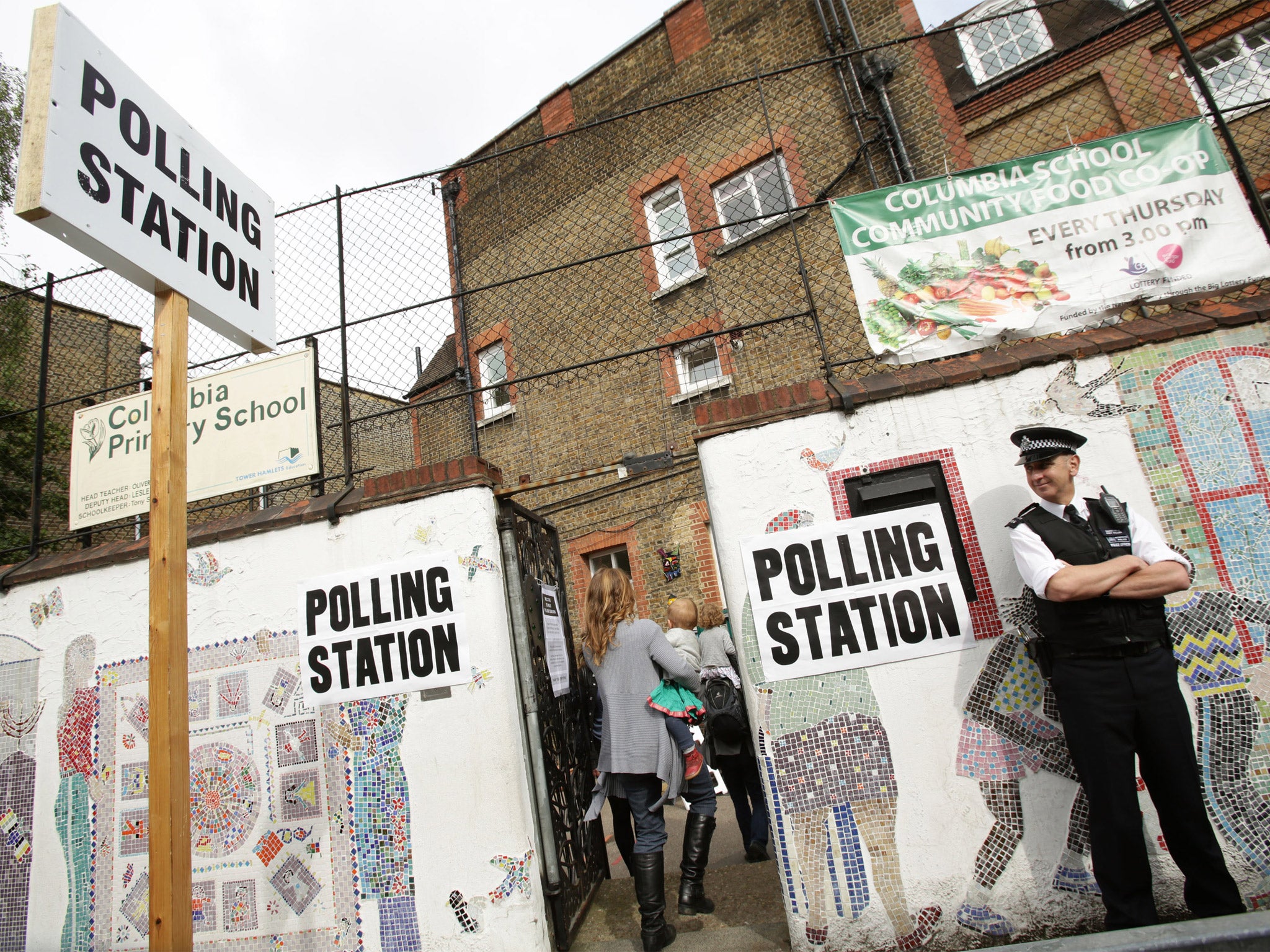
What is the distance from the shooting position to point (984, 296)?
12.9 ft

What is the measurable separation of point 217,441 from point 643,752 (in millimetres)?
3529

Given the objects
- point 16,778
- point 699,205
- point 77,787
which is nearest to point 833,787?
point 77,787

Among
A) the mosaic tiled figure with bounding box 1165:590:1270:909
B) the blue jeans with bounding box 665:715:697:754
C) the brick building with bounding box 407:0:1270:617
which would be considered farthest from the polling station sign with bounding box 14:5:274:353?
the brick building with bounding box 407:0:1270:617

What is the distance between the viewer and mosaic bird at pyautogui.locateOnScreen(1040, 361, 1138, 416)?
A: 11.3 feet

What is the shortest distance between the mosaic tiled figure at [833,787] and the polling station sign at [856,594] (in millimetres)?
106

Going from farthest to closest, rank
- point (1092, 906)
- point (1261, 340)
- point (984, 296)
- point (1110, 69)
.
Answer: point (1110, 69) → point (984, 296) → point (1261, 340) → point (1092, 906)

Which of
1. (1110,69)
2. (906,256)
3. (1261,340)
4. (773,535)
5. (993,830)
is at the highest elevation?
(1110,69)

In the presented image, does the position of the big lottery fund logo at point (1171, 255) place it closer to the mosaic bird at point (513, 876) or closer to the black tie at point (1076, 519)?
the black tie at point (1076, 519)

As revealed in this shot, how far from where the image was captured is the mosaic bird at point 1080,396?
3.45 metres

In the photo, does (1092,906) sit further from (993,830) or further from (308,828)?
(308,828)

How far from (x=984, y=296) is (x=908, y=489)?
1321 millimetres

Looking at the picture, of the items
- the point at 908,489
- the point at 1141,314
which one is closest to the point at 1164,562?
the point at 908,489

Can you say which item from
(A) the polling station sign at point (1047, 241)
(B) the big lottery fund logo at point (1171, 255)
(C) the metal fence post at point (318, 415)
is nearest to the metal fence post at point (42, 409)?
(C) the metal fence post at point (318, 415)

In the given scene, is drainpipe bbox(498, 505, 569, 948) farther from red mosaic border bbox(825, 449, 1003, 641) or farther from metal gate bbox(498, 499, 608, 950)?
red mosaic border bbox(825, 449, 1003, 641)
